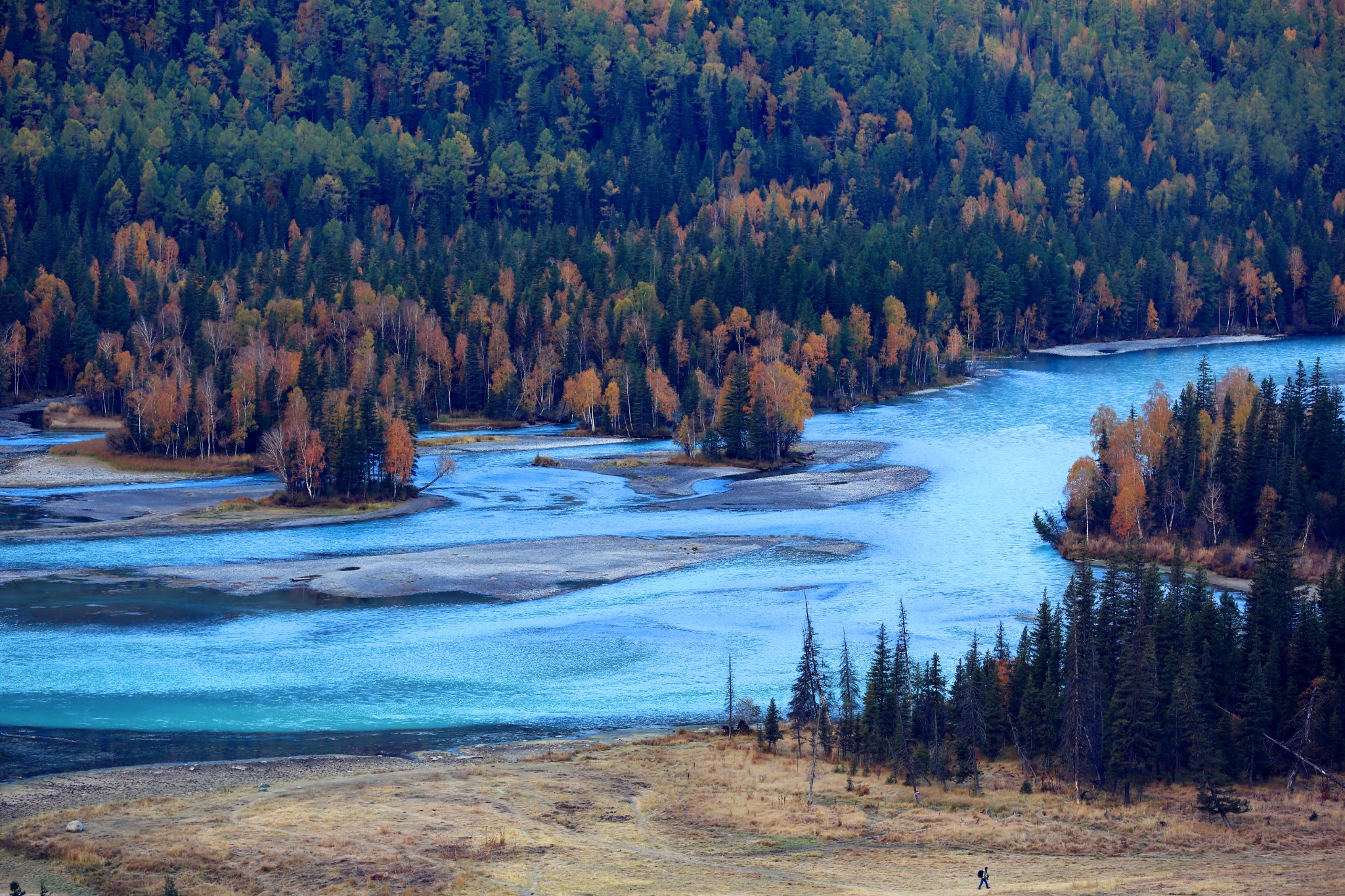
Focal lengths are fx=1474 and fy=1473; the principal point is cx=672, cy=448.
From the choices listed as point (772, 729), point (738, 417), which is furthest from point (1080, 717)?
point (738, 417)

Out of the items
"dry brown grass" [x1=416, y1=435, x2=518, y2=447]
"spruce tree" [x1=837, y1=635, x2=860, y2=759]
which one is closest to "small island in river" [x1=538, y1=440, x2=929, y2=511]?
"dry brown grass" [x1=416, y1=435, x2=518, y2=447]

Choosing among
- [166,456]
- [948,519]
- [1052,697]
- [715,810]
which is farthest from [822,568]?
[166,456]

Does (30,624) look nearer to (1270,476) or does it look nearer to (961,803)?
(961,803)

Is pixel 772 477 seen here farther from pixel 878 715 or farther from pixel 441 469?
pixel 878 715

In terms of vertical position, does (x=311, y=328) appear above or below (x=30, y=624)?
above

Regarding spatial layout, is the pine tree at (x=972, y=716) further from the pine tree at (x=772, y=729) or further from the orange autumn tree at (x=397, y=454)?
the orange autumn tree at (x=397, y=454)

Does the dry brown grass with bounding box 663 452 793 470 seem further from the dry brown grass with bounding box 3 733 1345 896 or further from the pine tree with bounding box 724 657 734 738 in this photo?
the dry brown grass with bounding box 3 733 1345 896
